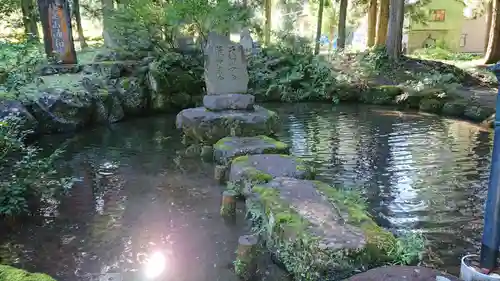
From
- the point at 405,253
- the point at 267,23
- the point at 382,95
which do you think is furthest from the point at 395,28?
the point at 405,253

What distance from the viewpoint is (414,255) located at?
3.59 metres

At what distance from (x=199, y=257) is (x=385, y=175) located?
405cm

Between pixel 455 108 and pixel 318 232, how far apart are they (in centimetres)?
1114

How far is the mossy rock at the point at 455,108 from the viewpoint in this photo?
1293 centimetres

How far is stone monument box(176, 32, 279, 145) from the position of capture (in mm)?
8711

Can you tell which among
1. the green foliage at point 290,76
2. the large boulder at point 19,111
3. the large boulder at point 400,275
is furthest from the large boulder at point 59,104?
the large boulder at point 400,275

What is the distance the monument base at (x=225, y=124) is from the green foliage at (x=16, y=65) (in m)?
3.15

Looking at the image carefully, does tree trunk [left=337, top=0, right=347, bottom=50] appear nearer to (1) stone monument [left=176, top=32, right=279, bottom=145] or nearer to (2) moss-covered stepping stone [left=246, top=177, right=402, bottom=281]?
(1) stone monument [left=176, top=32, right=279, bottom=145]

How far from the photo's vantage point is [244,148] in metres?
7.24

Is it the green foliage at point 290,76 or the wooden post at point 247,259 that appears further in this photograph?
the green foliage at point 290,76

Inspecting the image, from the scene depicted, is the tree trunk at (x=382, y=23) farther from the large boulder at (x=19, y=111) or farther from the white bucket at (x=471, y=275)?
the white bucket at (x=471, y=275)

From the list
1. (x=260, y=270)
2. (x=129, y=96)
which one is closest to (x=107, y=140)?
(x=129, y=96)

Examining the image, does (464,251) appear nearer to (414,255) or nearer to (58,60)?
(414,255)

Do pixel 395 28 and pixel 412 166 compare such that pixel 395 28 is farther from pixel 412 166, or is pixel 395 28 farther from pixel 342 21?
pixel 412 166
